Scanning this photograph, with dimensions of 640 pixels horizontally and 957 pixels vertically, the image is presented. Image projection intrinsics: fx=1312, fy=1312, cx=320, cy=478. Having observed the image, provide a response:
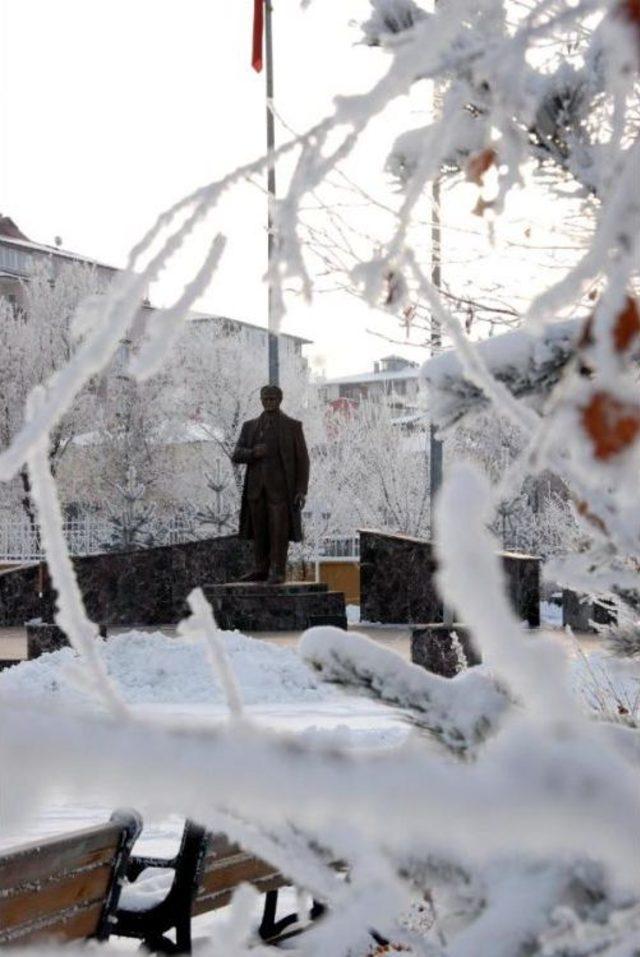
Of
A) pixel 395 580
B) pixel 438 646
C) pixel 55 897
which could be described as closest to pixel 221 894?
pixel 55 897

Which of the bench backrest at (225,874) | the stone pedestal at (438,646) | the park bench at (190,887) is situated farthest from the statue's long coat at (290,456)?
the bench backrest at (225,874)

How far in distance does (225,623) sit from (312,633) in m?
14.4

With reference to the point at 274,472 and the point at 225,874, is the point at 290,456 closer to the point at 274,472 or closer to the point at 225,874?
the point at 274,472

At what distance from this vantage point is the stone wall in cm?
1877

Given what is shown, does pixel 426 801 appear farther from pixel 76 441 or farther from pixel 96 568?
pixel 76 441

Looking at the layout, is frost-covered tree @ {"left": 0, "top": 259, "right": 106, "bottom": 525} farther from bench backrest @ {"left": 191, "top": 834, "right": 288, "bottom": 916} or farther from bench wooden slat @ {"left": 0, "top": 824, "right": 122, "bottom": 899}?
bench wooden slat @ {"left": 0, "top": 824, "right": 122, "bottom": 899}

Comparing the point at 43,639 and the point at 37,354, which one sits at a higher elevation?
the point at 37,354

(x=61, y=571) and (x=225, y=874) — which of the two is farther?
(x=225, y=874)

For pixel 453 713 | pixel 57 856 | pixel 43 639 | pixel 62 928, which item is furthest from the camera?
pixel 43 639

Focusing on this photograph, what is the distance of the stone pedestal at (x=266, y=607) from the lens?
15266 mm

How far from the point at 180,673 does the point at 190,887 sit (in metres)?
7.18

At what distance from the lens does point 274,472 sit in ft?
49.6

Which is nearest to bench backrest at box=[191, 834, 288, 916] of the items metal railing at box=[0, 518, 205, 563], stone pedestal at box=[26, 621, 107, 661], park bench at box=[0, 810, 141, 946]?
park bench at box=[0, 810, 141, 946]

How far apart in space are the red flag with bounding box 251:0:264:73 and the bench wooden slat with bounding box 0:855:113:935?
9.20 metres
